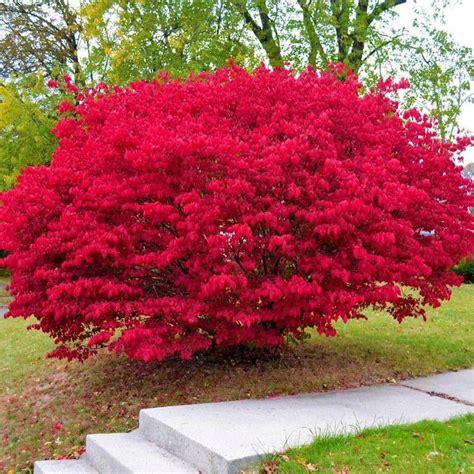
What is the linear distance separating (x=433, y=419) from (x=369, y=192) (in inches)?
70.3

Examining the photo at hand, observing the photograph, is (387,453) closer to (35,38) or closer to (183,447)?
(183,447)

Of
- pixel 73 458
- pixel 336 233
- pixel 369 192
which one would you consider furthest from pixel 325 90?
pixel 73 458

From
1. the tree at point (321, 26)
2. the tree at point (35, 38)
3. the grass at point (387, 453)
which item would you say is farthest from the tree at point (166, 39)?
the grass at point (387, 453)

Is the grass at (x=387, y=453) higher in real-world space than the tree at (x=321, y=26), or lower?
lower

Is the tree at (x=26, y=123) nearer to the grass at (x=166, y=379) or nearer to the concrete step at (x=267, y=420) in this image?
the grass at (x=166, y=379)

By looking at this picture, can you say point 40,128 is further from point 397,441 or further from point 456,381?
point 397,441

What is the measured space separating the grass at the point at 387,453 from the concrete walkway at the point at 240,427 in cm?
14

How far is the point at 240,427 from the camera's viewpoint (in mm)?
4289

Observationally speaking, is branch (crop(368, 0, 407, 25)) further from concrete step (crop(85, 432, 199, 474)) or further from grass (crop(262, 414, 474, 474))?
concrete step (crop(85, 432, 199, 474))

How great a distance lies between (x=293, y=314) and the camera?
16.4ft

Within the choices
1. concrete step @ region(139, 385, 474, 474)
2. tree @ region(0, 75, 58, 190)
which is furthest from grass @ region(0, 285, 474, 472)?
tree @ region(0, 75, 58, 190)

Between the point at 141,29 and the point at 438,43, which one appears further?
the point at 438,43

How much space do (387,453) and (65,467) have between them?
7.81ft

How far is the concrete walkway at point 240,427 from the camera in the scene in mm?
3875
